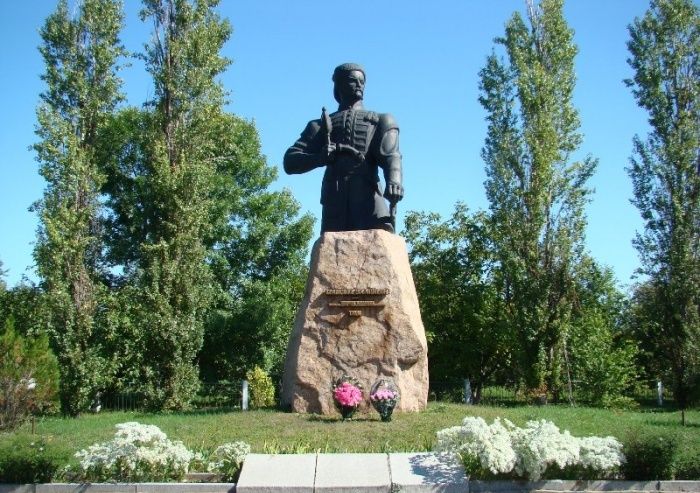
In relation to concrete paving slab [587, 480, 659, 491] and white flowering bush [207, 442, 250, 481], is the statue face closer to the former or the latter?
white flowering bush [207, 442, 250, 481]

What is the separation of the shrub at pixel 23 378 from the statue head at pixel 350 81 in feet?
23.1

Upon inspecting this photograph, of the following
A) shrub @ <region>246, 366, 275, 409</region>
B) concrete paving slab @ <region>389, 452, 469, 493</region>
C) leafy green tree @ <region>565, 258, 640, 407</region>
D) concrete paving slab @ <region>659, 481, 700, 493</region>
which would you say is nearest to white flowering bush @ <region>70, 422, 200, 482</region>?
concrete paving slab @ <region>389, 452, 469, 493</region>

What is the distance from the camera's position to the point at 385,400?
887 centimetres

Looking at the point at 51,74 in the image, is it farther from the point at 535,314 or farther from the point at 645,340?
the point at 645,340

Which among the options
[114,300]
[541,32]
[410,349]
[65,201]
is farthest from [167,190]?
[541,32]

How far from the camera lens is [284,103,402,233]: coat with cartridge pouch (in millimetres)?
10711

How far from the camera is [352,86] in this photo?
11.1 metres

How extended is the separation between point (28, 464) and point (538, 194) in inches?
599

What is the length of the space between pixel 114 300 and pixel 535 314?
1078 cm

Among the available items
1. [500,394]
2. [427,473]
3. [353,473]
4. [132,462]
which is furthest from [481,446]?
[500,394]

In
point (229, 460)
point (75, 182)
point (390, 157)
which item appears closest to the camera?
point (229, 460)

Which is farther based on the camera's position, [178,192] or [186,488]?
[178,192]

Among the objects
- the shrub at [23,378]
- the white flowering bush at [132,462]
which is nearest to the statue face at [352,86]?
the white flowering bush at [132,462]

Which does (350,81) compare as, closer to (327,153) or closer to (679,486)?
(327,153)
